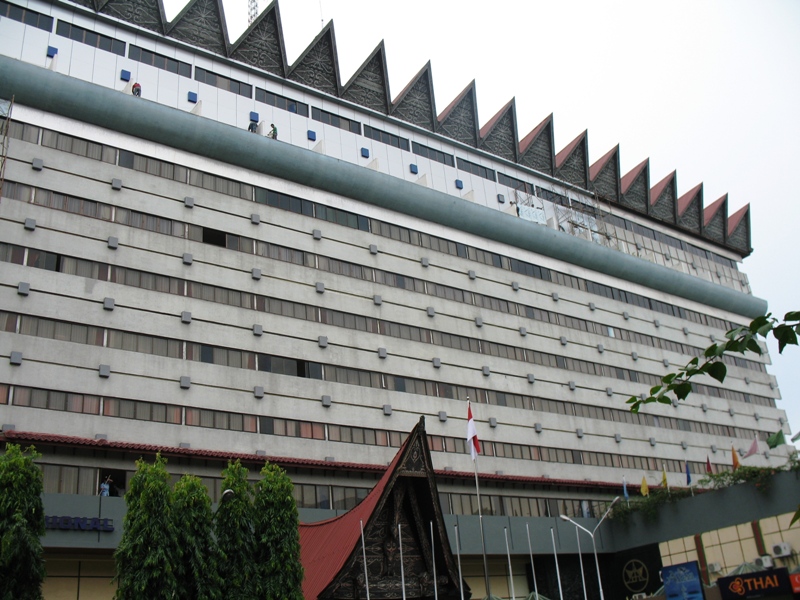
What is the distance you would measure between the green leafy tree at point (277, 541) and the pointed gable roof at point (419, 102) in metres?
44.0

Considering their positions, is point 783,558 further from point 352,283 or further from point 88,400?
point 88,400

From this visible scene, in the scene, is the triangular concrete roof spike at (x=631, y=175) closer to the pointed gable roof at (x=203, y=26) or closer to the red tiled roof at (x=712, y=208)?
the red tiled roof at (x=712, y=208)

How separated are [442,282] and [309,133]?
1462cm

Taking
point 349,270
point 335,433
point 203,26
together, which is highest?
point 203,26

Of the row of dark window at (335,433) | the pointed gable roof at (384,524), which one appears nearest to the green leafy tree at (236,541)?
the pointed gable roof at (384,524)

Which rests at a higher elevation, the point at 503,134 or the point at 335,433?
the point at 503,134

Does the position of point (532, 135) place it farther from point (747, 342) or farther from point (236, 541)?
point (747, 342)

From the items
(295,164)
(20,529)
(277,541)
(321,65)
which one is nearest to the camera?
(20,529)

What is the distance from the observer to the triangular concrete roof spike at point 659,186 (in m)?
85.6

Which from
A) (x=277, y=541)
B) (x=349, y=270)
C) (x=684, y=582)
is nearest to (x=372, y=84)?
(x=349, y=270)

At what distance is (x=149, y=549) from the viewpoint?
24016 millimetres

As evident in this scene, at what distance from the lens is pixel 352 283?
56.1m

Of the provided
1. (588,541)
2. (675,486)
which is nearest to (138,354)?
(588,541)

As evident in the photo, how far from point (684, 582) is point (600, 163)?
47.4 metres
